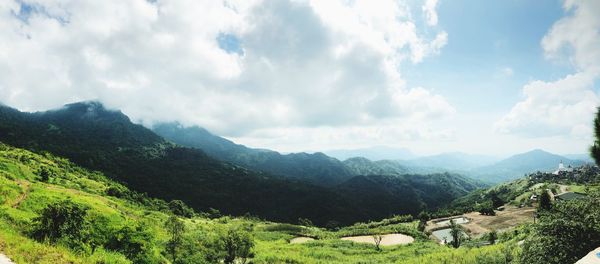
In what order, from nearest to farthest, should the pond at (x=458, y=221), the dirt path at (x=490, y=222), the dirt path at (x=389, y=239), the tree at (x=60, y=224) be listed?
the tree at (x=60, y=224) → the dirt path at (x=389, y=239) → the dirt path at (x=490, y=222) → the pond at (x=458, y=221)

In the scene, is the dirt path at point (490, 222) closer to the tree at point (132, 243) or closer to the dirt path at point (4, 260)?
the tree at point (132, 243)

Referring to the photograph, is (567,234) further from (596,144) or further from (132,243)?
(132,243)

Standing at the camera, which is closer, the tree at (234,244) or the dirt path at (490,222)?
the tree at (234,244)

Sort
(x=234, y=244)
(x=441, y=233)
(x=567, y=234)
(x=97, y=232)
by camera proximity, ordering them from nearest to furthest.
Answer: (x=567, y=234) < (x=97, y=232) < (x=234, y=244) < (x=441, y=233)

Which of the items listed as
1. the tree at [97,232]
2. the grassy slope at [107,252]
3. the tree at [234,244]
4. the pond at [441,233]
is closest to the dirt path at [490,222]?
the pond at [441,233]

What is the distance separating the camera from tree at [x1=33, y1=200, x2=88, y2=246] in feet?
69.1

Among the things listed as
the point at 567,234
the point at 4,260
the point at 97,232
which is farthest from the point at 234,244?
the point at 567,234

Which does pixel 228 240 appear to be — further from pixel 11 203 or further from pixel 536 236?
pixel 536 236

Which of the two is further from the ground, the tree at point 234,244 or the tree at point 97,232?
the tree at point 97,232

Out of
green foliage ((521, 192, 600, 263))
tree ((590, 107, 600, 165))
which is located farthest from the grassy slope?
green foliage ((521, 192, 600, 263))

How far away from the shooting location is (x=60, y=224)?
72.3ft

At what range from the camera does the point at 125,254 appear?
1023 inches

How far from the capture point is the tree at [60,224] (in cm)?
2105

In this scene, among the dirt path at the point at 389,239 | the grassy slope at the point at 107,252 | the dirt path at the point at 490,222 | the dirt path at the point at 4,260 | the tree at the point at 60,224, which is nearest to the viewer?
the dirt path at the point at 4,260
